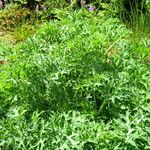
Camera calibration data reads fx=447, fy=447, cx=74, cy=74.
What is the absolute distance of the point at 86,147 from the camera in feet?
10.6

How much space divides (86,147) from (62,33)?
1.37m

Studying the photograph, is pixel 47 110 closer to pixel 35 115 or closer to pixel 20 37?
pixel 35 115

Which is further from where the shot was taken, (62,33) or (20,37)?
(20,37)

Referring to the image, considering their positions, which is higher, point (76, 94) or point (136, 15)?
point (76, 94)

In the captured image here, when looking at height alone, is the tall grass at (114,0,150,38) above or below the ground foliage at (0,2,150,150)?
below

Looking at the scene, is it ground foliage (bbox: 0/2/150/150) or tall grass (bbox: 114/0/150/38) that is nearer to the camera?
ground foliage (bbox: 0/2/150/150)

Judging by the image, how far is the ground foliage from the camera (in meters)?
3.20

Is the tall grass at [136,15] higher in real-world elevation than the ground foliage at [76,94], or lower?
lower

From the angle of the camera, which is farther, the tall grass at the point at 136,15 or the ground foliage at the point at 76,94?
the tall grass at the point at 136,15

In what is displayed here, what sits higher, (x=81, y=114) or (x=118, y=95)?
(x=118, y=95)

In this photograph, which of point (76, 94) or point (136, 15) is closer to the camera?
point (76, 94)

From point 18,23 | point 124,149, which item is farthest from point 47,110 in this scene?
point 18,23

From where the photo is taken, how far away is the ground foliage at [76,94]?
3.20m

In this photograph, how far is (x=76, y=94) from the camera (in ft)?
12.3
